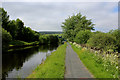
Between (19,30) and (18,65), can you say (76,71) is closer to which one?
(18,65)

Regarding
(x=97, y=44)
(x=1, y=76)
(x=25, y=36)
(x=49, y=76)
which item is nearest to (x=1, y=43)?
(x=1, y=76)

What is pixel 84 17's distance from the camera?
46.8 meters

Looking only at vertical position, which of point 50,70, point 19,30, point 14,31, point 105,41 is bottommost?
point 50,70

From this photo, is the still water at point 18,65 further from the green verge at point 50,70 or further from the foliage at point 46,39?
the foliage at point 46,39

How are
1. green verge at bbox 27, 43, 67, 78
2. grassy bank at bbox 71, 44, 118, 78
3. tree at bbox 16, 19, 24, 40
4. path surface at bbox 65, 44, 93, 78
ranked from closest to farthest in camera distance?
grassy bank at bbox 71, 44, 118, 78, path surface at bbox 65, 44, 93, 78, green verge at bbox 27, 43, 67, 78, tree at bbox 16, 19, 24, 40

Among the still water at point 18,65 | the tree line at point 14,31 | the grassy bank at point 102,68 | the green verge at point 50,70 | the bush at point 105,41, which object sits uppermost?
the tree line at point 14,31

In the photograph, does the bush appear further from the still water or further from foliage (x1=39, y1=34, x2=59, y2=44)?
foliage (x1=39, y1=34, x2=59, y2=44)

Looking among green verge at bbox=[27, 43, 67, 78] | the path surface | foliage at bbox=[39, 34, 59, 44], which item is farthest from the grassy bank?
foliage at bbox=[39, 34, 59, 44]

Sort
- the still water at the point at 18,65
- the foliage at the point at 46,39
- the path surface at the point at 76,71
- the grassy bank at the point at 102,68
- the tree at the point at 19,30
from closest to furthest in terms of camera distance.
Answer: the grassy bank at the point at 102,68 → the path surface at the point at 76,71 → the still water at the point at 18,65 → the tree at the point at 19,30 → the foliage at the point at 46,39

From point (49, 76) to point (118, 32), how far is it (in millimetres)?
11352

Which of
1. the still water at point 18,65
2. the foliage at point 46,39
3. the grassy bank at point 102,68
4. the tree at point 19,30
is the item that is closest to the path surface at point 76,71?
the grassy bank at point 102,68

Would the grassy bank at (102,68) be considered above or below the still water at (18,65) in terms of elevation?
above

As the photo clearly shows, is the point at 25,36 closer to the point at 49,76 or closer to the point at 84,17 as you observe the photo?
the point at 84,17

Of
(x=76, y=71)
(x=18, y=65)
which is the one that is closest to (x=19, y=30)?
(x=18, y=65)
